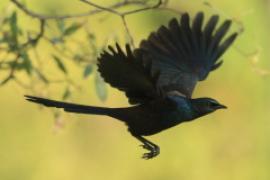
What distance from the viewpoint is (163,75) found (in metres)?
3.45

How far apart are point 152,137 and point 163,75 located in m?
3.16

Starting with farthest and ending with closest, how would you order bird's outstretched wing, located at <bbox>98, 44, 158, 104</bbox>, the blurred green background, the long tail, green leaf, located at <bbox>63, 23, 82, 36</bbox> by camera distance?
1. the blurred green background
2. green leaf, located at <bbox>63, 23, 82, 36</bbox>
3. the long tail
4. bird's outstretched wing, located at <bbox>98, 44, 158, 104</bbox>

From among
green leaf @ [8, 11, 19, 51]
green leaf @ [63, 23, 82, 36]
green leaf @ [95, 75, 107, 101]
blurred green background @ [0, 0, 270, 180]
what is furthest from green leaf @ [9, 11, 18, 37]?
blurred green background @ [0, 0, 270, 180]

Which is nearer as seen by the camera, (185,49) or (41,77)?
(185,49)

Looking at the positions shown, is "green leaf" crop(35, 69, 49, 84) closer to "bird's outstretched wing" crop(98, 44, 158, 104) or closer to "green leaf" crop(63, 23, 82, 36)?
"green leaf" crop(63, 23, 82, 36)

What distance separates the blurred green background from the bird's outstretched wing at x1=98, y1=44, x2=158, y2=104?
272 centimetres

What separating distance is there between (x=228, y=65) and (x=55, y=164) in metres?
1.36

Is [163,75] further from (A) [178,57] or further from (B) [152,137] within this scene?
(B) [152,137]

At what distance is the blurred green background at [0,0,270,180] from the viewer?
20.4 ft

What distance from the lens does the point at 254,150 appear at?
279 inches

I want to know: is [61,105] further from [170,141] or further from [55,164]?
[170,141]

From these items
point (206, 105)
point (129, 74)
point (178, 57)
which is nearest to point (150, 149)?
point (206, 105)

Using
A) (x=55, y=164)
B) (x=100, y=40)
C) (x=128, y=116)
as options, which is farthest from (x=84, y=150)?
(x=128, y=116)

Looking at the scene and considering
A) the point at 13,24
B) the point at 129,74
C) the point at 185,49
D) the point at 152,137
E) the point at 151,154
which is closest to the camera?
the point at 129,74
